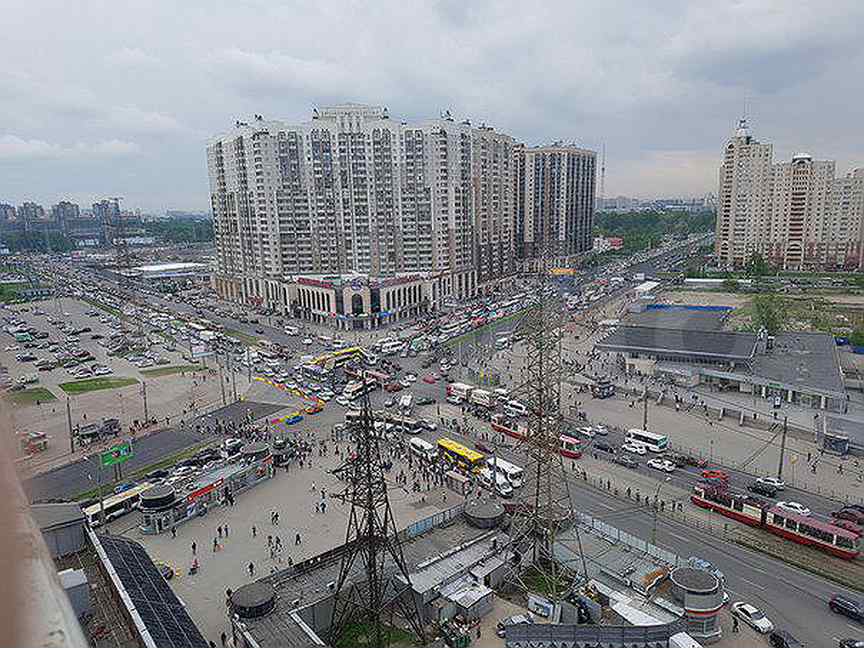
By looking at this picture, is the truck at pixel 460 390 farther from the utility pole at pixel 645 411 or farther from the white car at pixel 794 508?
the white car at pixel 794 508

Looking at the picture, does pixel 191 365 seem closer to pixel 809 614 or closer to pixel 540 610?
pixel 540 610

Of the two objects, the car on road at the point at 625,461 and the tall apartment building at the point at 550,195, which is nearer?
the car on road at the point at 625,461

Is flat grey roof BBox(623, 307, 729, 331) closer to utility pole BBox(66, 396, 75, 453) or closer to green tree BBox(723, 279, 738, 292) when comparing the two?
green tree BBox(723, 279, 738, 292)

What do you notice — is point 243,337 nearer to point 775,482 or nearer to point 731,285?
point 775,482

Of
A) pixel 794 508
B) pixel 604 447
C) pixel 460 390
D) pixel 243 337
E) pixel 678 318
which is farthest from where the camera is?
pixel 243 337

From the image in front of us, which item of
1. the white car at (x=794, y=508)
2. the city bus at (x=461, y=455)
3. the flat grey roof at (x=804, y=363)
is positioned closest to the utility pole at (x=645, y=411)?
the flat grey roof at (x=804, y=363)

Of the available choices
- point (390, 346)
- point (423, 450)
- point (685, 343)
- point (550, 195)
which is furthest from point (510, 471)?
point (550, 195)

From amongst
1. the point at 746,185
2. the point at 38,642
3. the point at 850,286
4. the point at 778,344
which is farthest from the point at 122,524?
the point at 746,185
